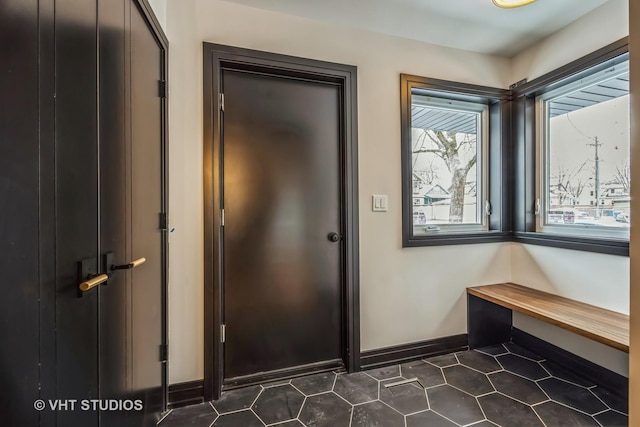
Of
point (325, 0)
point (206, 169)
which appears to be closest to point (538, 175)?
point (325, 0)

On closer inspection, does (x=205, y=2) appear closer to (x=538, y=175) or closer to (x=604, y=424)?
(x=538, y=175)

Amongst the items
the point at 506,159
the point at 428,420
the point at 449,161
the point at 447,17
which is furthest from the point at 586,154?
the point at 428,420

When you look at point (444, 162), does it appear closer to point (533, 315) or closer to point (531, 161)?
point (531, 161)

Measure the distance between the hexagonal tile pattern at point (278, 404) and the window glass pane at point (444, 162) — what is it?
1.49 metres

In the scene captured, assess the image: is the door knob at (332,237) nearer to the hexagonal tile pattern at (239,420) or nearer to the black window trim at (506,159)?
the black window trim at (506,159)

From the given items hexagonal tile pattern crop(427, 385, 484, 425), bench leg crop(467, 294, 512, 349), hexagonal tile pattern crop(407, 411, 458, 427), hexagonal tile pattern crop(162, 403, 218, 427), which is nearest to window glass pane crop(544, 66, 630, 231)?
bench leg crop(467, 294, 512, 349)

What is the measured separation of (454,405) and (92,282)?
1.91 m

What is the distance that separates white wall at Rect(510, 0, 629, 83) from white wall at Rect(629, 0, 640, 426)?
1.35 meters

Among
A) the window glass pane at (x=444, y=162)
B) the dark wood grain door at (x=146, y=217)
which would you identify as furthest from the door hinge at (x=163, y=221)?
the window glass pane at (x=444, y=162)

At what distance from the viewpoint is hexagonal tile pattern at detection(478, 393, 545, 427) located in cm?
156

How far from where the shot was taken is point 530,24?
211cm

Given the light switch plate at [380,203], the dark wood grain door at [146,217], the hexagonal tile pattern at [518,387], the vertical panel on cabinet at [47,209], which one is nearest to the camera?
the vertical panel on cabinet at [47,209]

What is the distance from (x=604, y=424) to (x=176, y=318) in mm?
2420

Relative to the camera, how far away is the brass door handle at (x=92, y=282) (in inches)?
33.1
